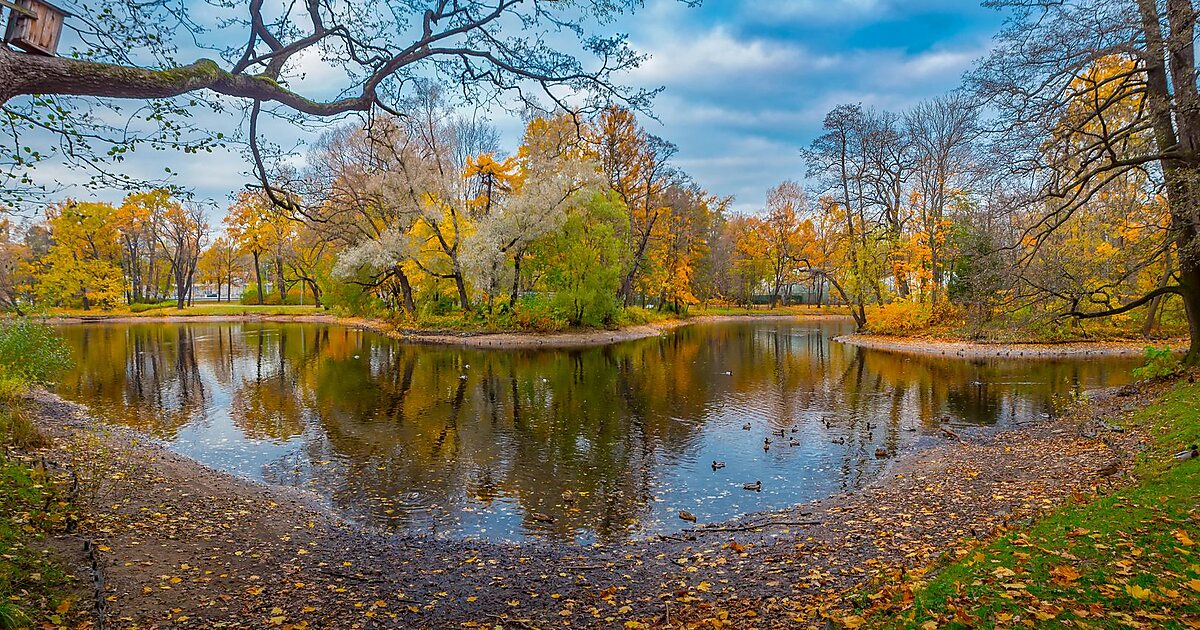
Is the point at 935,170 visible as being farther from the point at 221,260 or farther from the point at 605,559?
the point at 221,260

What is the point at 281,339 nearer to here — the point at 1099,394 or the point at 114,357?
the point at 114,357

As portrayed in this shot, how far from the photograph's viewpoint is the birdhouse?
3.86 meters

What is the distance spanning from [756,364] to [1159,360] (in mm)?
13169

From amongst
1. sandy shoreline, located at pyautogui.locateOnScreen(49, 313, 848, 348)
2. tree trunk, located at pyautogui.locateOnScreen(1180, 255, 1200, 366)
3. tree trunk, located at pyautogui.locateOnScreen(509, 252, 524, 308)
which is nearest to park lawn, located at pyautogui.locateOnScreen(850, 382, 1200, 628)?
tree trunk, located at pyautogui.locateOnScreen(1180, 255, 1200, 366)

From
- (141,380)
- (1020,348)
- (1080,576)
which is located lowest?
(141,380)

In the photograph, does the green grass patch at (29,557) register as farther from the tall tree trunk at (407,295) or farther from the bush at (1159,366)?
the tall tree trunk at (407,295)

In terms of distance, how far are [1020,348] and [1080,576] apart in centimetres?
2613

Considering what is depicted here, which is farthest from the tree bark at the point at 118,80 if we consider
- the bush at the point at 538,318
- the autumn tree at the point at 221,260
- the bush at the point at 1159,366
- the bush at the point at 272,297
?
the autumn tree at the point at 221,260

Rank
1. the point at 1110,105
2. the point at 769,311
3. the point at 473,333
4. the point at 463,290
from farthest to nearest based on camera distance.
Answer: the point at 769,311, the point at 463,290, the point at 473,333, the point at 1110,105

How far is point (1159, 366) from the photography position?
12.9 meters

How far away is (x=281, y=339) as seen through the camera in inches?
1395

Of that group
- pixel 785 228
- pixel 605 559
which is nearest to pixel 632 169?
pixel 785 228

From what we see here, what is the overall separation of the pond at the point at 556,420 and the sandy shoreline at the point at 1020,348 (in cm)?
188

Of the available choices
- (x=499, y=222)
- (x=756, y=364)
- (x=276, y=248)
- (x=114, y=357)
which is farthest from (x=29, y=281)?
(x=756, y=364)
